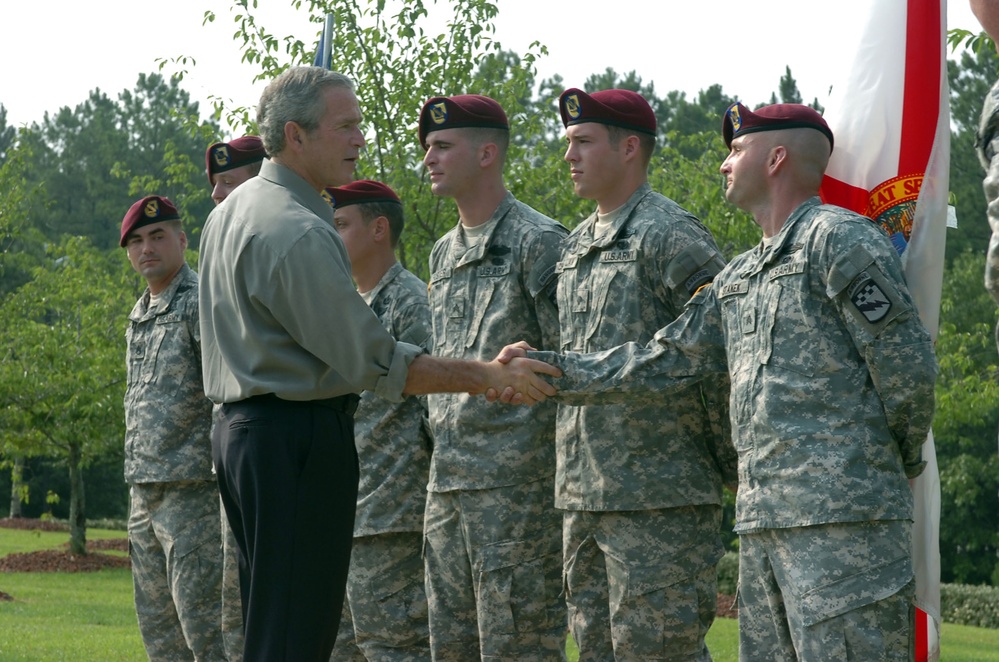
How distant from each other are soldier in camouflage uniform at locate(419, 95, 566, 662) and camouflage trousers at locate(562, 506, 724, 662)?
1.29 feet

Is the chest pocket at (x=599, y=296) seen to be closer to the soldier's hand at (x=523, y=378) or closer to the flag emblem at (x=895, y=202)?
the soldier's hand at (x=523, y=378)

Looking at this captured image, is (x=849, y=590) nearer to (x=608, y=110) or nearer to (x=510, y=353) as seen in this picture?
(x=510, y=353)

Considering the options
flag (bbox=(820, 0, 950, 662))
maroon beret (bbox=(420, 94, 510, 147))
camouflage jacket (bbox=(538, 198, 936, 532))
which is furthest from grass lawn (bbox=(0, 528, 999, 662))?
camouflage jacket (bbox=(538, 198, 936, 532))

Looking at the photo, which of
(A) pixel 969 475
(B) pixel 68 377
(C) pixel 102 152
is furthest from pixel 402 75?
(C) pixel 102 152

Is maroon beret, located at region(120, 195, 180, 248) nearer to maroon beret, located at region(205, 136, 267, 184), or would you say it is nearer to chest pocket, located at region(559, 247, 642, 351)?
maroon beret, located at region(205, 136, 267, 184)

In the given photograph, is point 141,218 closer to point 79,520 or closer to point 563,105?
point 563,105

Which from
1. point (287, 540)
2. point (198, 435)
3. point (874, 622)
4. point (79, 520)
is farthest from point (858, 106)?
point (79, 520)

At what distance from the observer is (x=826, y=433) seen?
4.15 meters

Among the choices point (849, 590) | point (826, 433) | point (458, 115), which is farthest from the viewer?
point (458, 115)

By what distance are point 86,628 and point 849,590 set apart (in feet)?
37.2

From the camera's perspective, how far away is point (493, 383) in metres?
4.99

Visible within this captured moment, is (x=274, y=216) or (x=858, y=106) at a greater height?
(x=858, y=106)

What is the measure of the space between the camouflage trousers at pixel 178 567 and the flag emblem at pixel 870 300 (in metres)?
4.07

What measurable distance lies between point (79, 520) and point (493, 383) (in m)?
20.9
